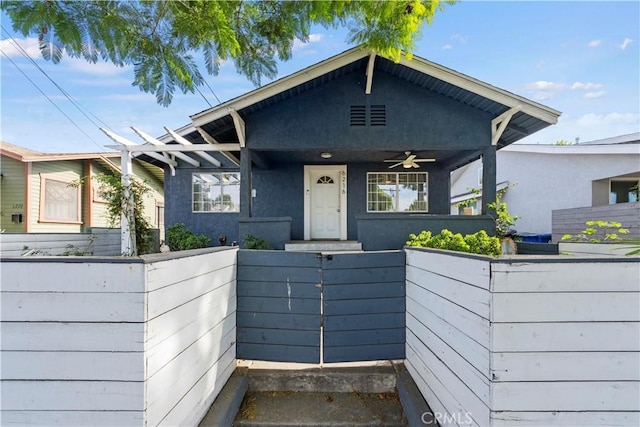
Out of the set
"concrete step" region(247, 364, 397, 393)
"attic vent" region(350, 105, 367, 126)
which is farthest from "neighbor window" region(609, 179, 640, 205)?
"concrete step" region(247, 364, 397, 393)

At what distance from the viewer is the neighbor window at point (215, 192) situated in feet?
31.1

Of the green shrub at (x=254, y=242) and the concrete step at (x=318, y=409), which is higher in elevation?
the green shrub at (x=254, y=242)

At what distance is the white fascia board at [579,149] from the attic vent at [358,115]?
823 centimetres

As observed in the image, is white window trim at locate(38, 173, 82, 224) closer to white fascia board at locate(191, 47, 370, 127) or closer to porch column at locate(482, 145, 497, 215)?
white fascia board at locate(191, 47, 370, 127)

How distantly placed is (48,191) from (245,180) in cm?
876

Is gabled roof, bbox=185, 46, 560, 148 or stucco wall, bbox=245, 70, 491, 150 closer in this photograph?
gabled roof, bbox=185, 46, 560, 148

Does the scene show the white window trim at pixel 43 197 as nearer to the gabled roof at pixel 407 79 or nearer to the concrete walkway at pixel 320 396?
the gabled roof at pixel 407 79

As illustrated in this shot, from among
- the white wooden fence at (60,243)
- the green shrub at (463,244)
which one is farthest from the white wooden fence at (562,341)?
the white wooden fence at (60,243)

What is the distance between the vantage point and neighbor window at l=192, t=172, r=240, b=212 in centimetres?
948

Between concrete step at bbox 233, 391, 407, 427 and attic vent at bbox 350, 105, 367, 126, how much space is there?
16.8 ft

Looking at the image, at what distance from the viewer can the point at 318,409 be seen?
2.73m

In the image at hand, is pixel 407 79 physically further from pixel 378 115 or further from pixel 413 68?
pixel 378 115

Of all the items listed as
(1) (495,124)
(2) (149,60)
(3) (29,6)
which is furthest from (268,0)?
(1) (495,124)

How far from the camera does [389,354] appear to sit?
9.96 feet
